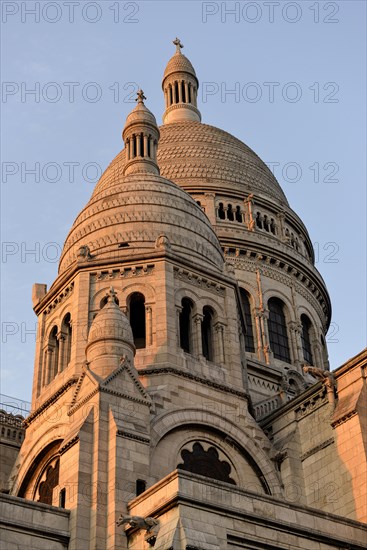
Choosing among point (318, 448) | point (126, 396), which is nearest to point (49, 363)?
point (126, 396)

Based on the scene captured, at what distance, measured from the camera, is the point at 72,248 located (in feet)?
122

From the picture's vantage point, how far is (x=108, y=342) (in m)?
29.2

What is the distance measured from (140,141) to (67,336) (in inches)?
445

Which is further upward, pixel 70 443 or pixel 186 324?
pixel 186 324

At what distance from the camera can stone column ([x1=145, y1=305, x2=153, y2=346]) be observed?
3180cm

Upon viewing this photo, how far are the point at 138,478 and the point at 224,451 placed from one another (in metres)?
4.88

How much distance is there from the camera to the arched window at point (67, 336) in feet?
109

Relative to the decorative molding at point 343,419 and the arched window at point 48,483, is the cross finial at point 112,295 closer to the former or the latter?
the arched window at point 48,483

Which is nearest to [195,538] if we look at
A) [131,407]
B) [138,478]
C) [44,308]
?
[138,478]

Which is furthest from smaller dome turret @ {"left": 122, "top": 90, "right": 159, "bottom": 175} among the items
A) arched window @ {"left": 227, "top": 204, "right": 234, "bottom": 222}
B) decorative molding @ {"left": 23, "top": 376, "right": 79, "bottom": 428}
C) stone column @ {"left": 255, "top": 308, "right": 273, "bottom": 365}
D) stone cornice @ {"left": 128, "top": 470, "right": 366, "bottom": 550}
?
stone cornice @ {"left": 128, "top": 470, "right": 366, "bottom": 550}

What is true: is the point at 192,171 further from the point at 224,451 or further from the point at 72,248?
the point at 224,451

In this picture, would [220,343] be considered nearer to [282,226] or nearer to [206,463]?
[206,463]

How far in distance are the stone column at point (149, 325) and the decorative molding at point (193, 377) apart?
134cm

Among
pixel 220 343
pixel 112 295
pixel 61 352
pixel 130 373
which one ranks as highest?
pixel 112 295
